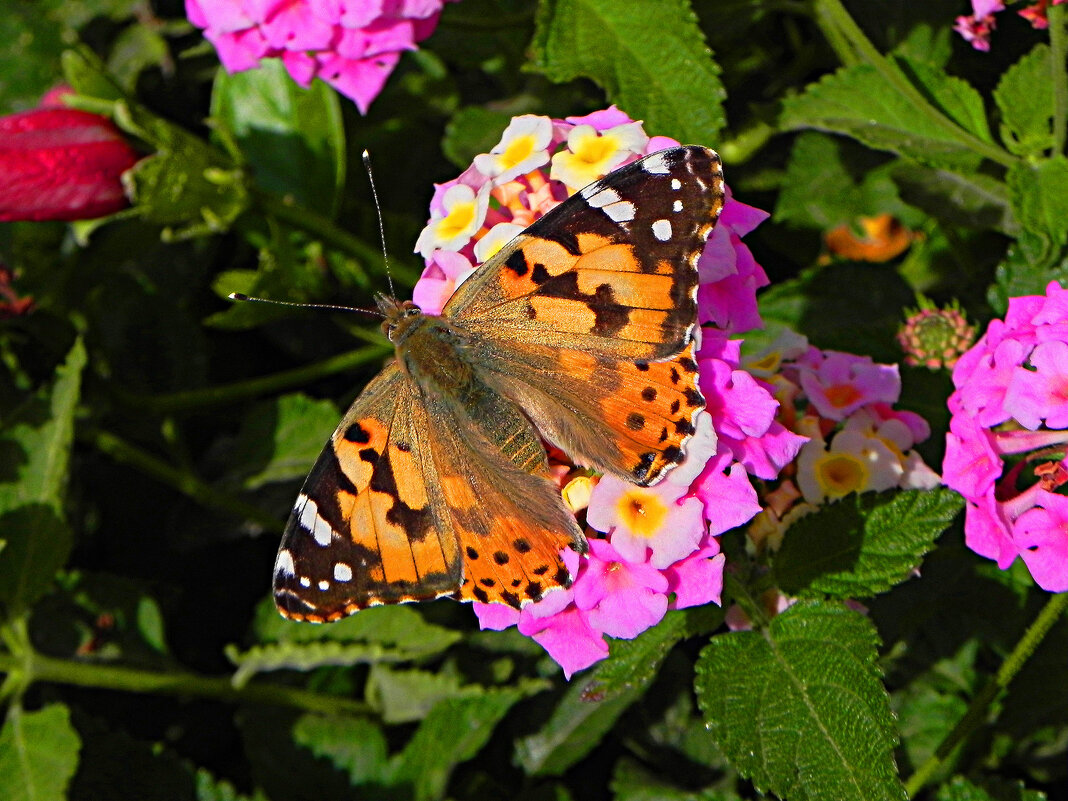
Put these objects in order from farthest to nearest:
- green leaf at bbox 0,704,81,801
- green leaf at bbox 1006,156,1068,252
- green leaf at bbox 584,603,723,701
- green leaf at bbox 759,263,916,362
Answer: green leaf at bbox 759,263,916,362 → green leaf at bbox 0,704,81,801 → green leaf at bbox 1006,156,1068,252 → green leaf at bbox 584,603,723,701

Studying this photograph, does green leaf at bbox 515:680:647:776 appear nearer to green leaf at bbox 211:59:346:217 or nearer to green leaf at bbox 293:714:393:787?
green leaf at bbox 293:714:393:787

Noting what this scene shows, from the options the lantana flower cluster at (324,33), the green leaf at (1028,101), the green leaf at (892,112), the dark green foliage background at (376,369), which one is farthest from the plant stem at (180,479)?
the green leaf at (1028,101)

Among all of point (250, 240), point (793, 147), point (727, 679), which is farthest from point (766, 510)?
point (250, 240)

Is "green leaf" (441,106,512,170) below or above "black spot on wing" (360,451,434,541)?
above

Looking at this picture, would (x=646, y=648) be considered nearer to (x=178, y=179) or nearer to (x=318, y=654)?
(x=318, y=654)

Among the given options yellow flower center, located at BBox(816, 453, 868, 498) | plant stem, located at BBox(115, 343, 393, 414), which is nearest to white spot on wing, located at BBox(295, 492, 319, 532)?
yellow flower center, located at BBox(816, 453, 868, 498)

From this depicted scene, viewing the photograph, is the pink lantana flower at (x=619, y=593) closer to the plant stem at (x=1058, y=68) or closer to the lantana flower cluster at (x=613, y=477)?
→ the lantana flower cluster at (x=613, y=477)
